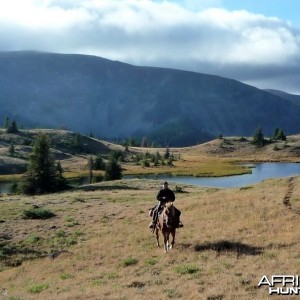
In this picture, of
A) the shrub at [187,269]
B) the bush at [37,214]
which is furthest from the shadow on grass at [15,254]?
the shrub at [187,269]

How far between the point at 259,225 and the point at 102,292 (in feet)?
45.0

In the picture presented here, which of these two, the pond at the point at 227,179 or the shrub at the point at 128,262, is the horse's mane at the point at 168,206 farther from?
the pond at the point at 227,179

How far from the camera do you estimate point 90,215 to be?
139 feet

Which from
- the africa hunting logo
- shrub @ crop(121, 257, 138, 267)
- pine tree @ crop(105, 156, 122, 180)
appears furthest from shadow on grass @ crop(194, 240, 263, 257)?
pine tree @ crop(105, 156, 122, 180)

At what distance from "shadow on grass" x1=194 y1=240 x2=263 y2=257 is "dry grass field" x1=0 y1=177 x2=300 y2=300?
2.2 inches

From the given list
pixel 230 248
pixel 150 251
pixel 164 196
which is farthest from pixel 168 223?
pixel 230 248

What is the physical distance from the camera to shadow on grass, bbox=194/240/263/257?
24.3 m

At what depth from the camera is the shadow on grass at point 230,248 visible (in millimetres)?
24291

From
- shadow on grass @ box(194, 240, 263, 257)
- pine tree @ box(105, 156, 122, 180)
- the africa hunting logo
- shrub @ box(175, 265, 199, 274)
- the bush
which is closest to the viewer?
the africa hunting logo

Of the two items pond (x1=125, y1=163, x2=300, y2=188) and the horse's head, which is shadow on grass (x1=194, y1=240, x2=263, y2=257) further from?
pond (x1=125, y1=163, x2=300, y2=188)

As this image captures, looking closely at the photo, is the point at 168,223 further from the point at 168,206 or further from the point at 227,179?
the point at 227,179

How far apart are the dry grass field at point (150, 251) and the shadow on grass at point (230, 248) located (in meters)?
0.06

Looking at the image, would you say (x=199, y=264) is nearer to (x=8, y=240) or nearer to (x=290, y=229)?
(x=290, y=229)

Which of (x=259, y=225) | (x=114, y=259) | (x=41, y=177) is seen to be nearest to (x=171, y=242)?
(x=114, y=259)
